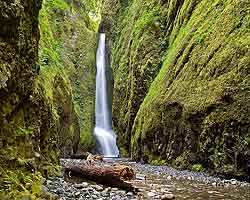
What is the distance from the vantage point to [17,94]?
6332 mm

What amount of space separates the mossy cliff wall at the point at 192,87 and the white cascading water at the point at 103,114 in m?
2.74

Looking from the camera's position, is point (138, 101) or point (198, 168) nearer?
point (198, 168)

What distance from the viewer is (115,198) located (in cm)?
705

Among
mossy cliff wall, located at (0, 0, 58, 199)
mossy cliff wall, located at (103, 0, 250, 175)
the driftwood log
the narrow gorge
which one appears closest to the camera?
mossy cliff wall, located at (0, 0, 58, 199)

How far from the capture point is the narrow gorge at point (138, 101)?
6.28 meters

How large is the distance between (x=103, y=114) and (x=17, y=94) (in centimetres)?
2839

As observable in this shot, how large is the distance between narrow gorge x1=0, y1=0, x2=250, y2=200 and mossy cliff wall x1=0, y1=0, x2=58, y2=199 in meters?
0.02

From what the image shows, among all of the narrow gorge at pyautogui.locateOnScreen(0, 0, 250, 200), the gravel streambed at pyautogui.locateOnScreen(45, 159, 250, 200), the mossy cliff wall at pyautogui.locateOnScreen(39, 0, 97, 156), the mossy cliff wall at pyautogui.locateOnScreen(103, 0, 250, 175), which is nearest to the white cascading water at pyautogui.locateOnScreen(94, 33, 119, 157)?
the narrow gorge at pyautogui.locateOnScreen(0, 0, 250, 200)

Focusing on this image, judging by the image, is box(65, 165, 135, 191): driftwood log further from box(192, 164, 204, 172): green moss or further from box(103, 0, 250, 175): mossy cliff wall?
box(192, 164, 204, 172): green moss

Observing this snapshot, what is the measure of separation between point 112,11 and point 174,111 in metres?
26.6

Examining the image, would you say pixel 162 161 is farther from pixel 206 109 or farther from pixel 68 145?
pixel 68 145

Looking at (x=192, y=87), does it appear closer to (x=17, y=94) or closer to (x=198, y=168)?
(x=198, y=168)

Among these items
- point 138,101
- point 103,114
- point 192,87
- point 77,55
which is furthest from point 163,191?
point 77,55

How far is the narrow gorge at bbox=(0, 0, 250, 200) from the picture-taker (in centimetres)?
628
